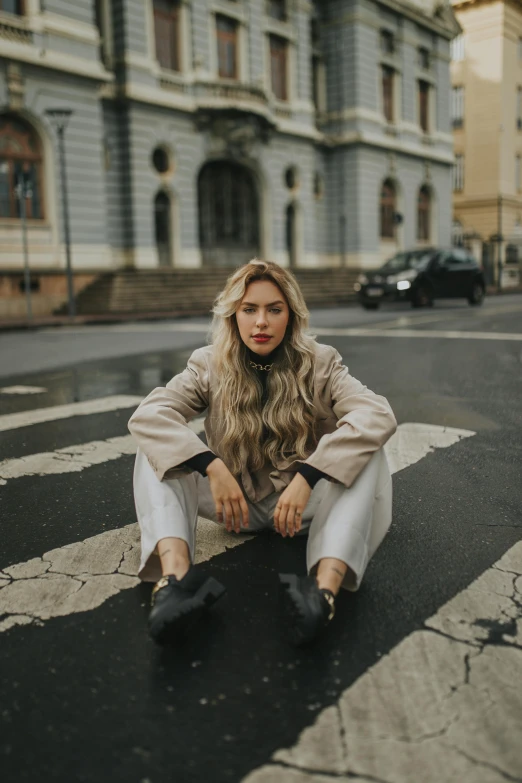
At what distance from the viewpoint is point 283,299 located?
287cm

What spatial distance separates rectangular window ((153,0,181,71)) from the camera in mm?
24359

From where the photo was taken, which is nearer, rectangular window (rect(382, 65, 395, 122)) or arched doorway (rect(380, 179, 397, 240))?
rectangular window (rect(382, 65, 395, 122))

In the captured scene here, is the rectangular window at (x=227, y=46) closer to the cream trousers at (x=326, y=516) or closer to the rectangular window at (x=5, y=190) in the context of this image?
the rectangular window at (x=5, y=190)

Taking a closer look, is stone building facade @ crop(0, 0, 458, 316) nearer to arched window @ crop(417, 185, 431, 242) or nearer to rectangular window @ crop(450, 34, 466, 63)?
arched window @ crop(417, 185, 431, 242)

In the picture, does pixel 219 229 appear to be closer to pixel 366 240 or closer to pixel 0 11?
pixel 366 240

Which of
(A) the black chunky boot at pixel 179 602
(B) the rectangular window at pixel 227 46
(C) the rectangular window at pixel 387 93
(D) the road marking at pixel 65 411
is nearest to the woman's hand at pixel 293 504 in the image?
(A) the black chunky boot at pixel 179 602

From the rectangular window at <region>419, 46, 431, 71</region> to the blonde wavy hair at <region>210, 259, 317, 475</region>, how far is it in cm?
3749

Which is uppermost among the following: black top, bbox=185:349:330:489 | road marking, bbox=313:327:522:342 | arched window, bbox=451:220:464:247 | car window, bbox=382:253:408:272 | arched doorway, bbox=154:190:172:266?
arched window, bbox=451:220:464:247

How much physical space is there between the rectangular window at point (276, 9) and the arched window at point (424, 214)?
11668 millimetres

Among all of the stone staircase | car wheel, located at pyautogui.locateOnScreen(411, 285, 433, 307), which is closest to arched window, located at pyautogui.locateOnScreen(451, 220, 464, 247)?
the stone staircase

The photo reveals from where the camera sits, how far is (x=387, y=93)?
3425cm

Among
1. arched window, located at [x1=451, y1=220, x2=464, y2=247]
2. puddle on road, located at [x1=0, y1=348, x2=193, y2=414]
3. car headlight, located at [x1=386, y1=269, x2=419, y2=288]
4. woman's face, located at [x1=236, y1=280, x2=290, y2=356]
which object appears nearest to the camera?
woman's face, located at [x1=236, y1=280, x2=290, y2=356]

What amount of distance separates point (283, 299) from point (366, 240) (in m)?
30.4

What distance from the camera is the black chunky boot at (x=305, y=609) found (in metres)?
2.16
